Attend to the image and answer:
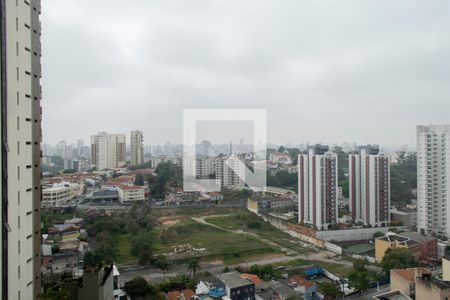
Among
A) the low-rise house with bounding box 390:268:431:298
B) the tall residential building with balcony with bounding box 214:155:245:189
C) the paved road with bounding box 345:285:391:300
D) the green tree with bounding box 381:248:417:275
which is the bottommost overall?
the paved road with bounding box 345:285:391:300

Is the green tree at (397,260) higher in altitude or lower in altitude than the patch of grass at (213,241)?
higher

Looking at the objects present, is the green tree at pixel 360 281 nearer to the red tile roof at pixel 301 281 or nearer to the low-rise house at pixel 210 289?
the red tile roof at pixel 301 281

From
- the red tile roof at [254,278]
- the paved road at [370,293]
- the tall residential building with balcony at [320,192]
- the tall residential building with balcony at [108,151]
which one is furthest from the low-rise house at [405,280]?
the tall residential building with balcony at [108,151]

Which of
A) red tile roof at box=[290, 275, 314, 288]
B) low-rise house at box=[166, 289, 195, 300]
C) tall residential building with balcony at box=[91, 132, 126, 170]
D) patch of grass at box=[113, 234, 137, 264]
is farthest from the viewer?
tall residential building with balcony at box=[91, 132, 126, 170]

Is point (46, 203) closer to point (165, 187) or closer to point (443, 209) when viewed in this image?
point (165, 187)

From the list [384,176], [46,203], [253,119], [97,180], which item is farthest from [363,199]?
[97,180]

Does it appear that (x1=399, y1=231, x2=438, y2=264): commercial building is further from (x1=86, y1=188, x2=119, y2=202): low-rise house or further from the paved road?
(x1=86, y1=188, x2=119, y2=202): low-rise house

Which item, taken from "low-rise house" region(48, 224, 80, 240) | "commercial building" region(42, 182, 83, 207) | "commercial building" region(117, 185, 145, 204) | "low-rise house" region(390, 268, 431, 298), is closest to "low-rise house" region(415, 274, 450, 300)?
"low-rise house" region(390, 268, 431, 298)
